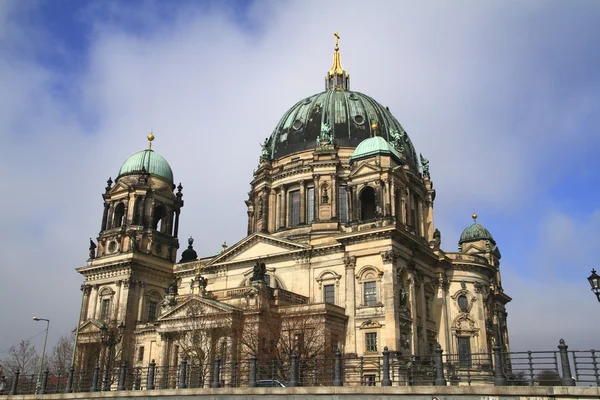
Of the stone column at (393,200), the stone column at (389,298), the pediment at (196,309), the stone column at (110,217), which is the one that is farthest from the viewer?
the stone column at (110,217)

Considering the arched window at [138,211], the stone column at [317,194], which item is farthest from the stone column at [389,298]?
the arched window at [138,211]

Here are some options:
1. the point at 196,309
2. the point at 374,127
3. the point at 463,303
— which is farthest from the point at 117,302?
the point at 463,303

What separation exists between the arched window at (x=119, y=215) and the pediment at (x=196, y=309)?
1749cm

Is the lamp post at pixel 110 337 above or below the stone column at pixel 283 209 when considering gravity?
below

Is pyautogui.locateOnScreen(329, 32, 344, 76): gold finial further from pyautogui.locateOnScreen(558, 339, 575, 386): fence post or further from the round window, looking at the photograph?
pyautogui.locateOnScreen(558, 339, 575, 386): fence post

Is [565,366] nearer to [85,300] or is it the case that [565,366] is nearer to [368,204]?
[368,204]

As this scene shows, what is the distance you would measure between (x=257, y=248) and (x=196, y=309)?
11.3 meters

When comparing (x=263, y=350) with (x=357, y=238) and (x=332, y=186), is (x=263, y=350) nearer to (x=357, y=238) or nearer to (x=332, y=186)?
(x=357, y=238)

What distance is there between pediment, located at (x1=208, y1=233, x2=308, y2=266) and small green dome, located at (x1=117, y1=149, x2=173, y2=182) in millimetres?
12240

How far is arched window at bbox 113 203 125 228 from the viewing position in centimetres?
6181

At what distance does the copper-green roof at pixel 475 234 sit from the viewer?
250 feet

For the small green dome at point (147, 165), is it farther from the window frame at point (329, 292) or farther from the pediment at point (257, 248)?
the window frame at point (329, 292)

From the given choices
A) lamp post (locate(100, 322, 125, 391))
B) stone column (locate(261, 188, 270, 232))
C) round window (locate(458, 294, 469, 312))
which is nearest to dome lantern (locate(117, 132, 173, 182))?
stone column (locate(261, 188, 270, 232))

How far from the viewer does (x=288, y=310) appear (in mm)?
45531
